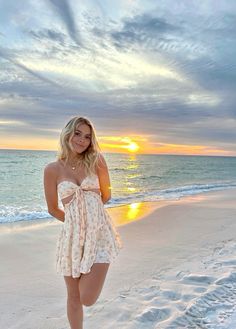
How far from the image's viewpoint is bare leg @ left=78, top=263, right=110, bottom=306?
291 centimetres

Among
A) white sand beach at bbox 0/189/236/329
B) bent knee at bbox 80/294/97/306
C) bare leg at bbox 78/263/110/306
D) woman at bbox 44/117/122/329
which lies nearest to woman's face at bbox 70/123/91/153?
woman at bbox 44/117/122/329

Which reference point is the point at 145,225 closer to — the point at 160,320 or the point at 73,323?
the point at 160,320

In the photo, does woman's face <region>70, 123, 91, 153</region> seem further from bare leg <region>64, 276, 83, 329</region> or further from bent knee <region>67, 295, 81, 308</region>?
bent knee <region>67, 295, 81, 308</region>

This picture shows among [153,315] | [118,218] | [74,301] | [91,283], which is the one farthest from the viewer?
[118,218]

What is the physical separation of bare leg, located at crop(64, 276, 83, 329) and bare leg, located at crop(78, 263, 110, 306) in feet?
0.31

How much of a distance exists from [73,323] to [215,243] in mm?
5046

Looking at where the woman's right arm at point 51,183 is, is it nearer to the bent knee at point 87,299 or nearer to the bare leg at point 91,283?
the bare leg at point 91,283

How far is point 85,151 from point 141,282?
8.84 feet

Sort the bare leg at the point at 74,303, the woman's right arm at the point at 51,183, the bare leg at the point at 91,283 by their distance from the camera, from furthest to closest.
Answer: the woman's right arm at the point at 51,183
the bare leg at the point at 74,303
the bare leg at the point at 91,283

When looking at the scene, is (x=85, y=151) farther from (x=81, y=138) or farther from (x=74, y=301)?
(x=74, y=301)

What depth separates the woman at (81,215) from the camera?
294 centimetres

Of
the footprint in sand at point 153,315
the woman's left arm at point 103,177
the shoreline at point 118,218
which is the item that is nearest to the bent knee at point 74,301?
the woman's left arm at point 103,177

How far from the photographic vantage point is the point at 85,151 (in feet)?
10.7

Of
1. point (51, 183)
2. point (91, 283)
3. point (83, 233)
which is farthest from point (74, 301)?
point (51, 183)
